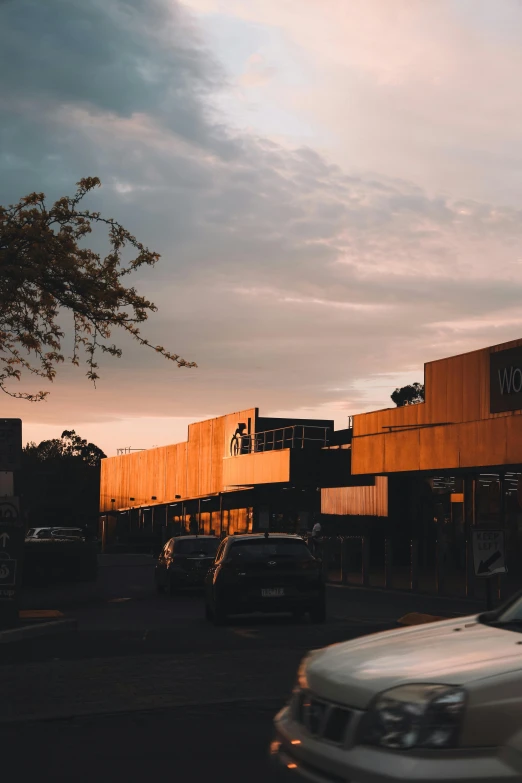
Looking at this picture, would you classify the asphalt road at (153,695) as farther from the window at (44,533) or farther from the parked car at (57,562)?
the window at (44,533)

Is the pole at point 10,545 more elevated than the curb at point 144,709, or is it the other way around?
the pole at point 10,545

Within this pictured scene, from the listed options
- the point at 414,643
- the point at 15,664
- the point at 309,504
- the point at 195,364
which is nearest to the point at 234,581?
the point at 195,364

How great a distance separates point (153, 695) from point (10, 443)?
7.74m

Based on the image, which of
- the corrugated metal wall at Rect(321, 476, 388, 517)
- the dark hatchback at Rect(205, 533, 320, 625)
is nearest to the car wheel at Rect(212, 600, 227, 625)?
the dark hatchback at Rect(205, 533, 320, 625)

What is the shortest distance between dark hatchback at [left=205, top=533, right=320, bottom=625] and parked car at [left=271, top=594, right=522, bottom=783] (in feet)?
47.2

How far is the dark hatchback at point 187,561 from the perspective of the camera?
29.1 metres

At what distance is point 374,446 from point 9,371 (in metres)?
17.6

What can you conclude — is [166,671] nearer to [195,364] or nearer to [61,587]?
[195,364]

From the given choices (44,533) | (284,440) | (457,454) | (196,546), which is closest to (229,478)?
(284,440)

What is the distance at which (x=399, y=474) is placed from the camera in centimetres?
3925

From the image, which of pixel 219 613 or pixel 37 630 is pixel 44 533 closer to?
pixel 219 613

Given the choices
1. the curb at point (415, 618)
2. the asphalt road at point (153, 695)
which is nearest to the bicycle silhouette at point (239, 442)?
the asphalt road at point (153, 695)

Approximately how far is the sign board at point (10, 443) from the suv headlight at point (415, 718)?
1382 centimetres

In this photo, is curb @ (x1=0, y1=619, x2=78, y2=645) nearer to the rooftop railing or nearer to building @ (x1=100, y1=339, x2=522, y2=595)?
building @ (x1=100, y1=339, x2=522, y2=595)
